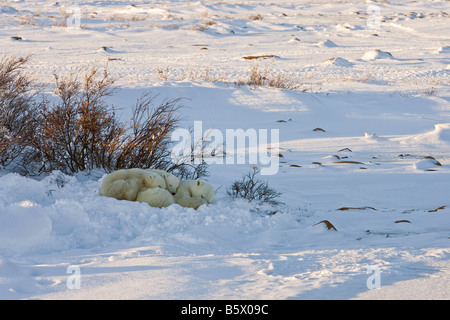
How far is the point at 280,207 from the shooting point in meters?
5.30

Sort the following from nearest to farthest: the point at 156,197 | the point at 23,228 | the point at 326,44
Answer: the point at 23,228
the point at 156,197
the point at 326,44

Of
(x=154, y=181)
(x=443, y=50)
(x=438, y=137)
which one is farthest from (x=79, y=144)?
(x=443, y=50)

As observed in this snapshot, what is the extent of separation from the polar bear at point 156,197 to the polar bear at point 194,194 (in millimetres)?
218

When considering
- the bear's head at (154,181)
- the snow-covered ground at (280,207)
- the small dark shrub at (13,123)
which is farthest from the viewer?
the small dark shrub at (13,123)

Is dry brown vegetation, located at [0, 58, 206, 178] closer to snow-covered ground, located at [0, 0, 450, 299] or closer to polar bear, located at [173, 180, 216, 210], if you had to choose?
snow-covered ground, located at [0, 0, 450, 299]

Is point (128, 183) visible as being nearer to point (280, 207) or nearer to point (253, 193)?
point (253, 193)

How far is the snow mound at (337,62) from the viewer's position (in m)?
16.2

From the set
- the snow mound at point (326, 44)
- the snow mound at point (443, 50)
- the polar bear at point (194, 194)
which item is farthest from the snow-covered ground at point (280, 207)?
the snow mound at point (326, 44)

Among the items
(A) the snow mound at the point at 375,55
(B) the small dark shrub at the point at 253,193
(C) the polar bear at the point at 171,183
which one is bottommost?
(B) the small dark shrub at the point at 253,193

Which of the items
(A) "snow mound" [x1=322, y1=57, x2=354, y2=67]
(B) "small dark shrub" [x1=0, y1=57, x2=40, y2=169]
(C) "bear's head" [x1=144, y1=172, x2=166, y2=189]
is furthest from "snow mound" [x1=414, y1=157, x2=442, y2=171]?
(A) "snow mound" [x1=322, y1=57, x2=354, y2=67]

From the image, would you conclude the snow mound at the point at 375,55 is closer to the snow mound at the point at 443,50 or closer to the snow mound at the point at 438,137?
the snow mound at the point at 443,50

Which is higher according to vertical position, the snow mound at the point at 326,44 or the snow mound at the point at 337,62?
the snow mound at the point at 326,44

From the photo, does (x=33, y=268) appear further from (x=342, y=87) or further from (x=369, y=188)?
(x=342, y=87)

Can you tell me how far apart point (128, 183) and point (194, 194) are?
0.61 metres
